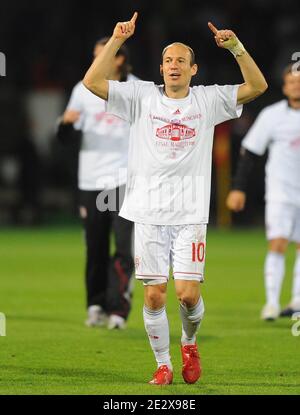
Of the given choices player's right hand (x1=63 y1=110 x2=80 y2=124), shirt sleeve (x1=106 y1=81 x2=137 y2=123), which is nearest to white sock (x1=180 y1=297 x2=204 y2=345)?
shirt sleeve (x1=106 y1=81 x2=137 y2=123)

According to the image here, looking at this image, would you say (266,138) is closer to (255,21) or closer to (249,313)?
(249,313)

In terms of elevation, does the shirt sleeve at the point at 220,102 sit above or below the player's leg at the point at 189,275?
above

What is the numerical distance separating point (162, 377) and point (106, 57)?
2271mm

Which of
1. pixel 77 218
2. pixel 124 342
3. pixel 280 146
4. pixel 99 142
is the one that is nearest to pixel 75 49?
pixel 77 218

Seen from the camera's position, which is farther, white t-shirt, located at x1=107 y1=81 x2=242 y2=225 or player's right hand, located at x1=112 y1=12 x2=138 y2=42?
white t-shirt, located at x1=107 y1=81 x2=242 y2=225

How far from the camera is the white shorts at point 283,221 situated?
13625mm

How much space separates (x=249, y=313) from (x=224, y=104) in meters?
4.85

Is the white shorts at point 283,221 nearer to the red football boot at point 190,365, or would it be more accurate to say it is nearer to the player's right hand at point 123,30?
the red football boot at point 190,365

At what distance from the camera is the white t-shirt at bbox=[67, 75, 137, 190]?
41.7 ft

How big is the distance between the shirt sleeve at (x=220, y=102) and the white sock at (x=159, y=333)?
1.42 metres

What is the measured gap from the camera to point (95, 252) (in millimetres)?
12891

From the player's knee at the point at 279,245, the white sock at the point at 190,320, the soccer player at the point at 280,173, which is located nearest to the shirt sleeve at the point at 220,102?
the white sock at the point at 190,320

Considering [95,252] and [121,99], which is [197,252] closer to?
[121,99]

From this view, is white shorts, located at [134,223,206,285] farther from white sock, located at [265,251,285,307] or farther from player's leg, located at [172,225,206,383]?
white sock, located at [265,251,285,307]
